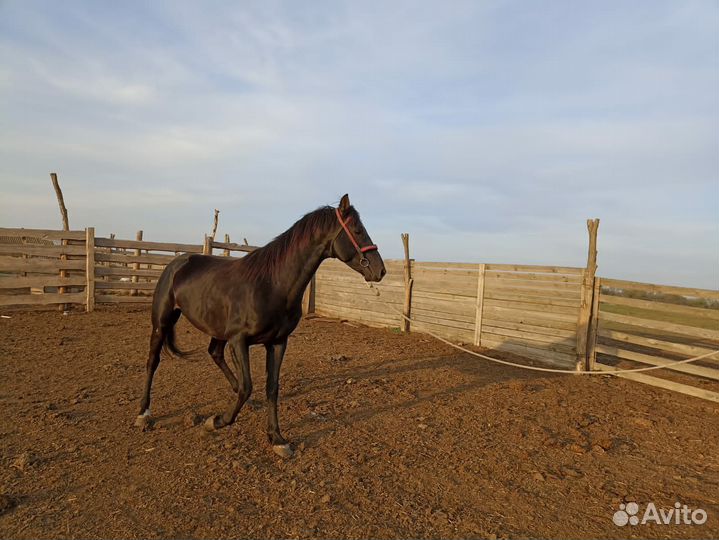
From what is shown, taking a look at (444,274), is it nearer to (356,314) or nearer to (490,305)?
(490,305)

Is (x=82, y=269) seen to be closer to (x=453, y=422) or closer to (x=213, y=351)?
(x=213, y=351)

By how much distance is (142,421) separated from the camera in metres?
4.18

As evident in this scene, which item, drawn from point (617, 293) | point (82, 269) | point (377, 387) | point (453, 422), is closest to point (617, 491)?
point (453, 422)

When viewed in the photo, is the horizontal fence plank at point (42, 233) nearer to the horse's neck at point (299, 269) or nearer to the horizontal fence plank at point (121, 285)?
the horizontal fence plank at point (121, 285)

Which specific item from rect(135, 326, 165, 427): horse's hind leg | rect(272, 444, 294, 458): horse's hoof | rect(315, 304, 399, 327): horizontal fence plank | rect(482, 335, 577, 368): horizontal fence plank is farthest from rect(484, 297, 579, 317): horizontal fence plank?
rect(135, 326, 165, 427): horse's hind leg

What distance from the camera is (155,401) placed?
16.1ft

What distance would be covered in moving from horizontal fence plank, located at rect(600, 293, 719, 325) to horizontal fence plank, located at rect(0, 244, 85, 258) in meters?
11.8

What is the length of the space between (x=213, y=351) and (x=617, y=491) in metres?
4.06

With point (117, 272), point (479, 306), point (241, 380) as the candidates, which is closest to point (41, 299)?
point (117, 272)

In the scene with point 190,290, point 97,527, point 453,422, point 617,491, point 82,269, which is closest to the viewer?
point 97,527

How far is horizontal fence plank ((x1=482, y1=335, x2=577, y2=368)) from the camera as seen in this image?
7.52 m

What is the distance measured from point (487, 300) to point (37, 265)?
10.4 m

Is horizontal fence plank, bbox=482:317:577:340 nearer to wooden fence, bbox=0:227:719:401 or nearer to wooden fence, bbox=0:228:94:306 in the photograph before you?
wooden fence, bbox=0:227:719:401

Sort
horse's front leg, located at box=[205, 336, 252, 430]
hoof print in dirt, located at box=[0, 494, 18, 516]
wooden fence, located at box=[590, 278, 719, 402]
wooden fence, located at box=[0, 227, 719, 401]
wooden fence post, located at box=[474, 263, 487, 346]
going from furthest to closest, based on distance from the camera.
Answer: wooden fence post, located at box=[474, 263, 487, 346]
wooden fence, located at box=[0, 227, 719, 401]
wooden fence, located at box=[590, 278, 719, 402]
horse's front leg, located at box=[205, 336, 252, 430]
hoof print in dirt, located at box=[0, 494, 18, 516]
